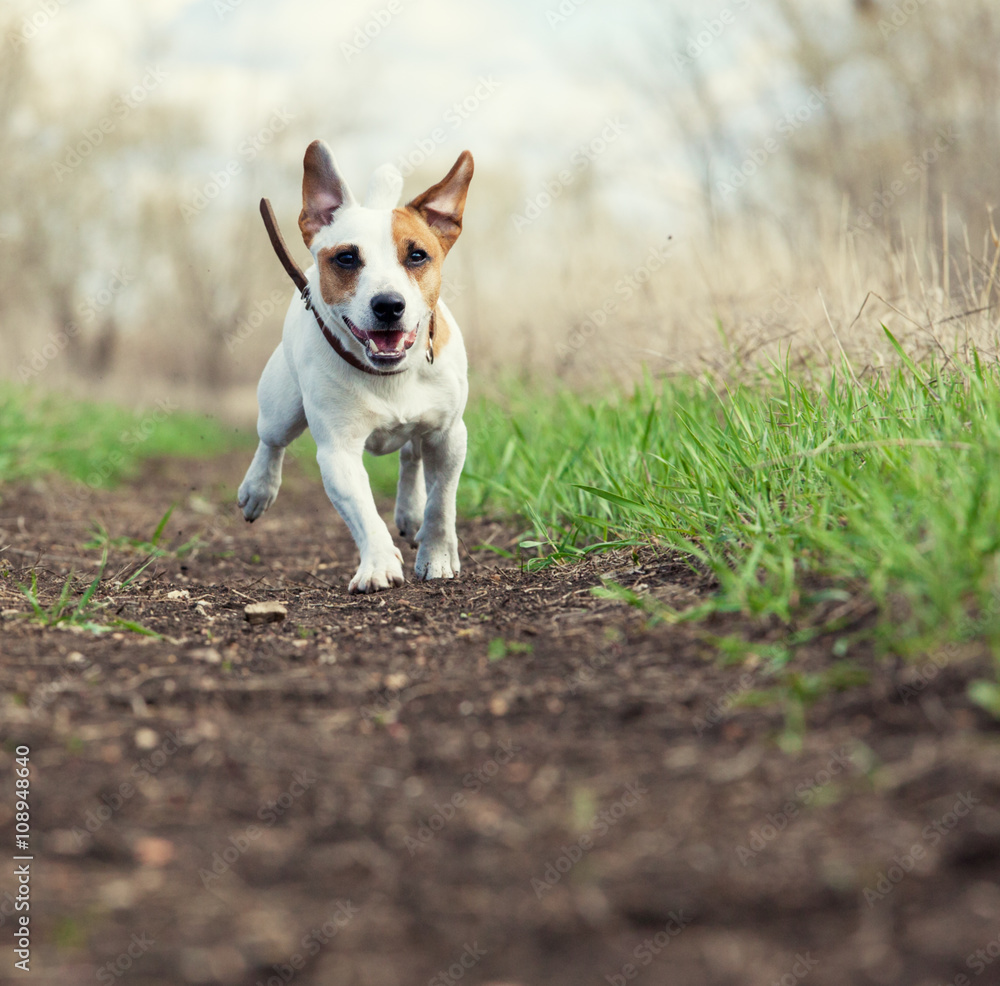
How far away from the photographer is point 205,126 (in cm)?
2061

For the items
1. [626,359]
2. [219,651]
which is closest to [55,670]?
[219,651]

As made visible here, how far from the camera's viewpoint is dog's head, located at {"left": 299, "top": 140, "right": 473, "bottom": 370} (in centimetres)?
338

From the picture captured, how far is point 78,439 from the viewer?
309 inches

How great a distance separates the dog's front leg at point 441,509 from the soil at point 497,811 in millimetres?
1136

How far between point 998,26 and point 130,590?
8.78 metres

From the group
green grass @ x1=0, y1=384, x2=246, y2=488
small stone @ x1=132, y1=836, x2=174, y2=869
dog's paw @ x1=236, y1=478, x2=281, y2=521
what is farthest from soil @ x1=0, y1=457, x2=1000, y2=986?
green grass @ x1=0, y1=384, x2=246, y2=488

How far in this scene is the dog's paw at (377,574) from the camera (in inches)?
133

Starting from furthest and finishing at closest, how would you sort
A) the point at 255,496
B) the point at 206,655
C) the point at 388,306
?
1. the point at 255,496
2. the point at 388,306
3. the point at 206,655

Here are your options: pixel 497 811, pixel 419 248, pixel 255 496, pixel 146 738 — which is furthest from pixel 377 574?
pixel 497 811

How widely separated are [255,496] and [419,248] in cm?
149

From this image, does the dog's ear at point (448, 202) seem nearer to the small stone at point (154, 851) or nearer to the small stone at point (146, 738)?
the small stone at point (146, 738)

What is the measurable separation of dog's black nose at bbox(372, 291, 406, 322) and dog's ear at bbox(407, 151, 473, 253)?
24.1 inches

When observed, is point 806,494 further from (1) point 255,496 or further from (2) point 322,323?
(1) point 255,496

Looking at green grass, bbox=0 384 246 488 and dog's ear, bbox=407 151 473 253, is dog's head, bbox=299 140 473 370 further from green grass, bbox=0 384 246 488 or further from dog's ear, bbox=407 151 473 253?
green grass, bbox=0 384 246 488
